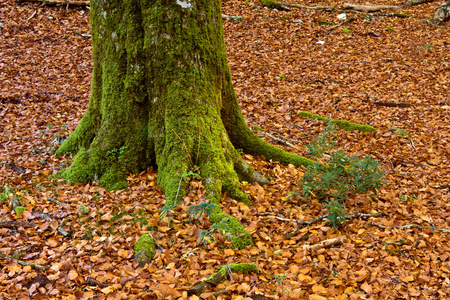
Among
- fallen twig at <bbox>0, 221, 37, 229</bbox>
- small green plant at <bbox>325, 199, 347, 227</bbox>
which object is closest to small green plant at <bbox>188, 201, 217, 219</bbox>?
small green plant at <bbox>325, 199, 347, 227</bbox>

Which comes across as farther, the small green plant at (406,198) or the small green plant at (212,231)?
the small green plant at (406,198)

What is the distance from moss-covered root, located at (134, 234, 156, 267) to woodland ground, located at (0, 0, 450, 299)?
9 centimetres

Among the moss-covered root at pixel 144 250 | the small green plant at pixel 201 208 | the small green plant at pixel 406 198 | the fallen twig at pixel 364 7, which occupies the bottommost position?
the moss-covered root at pixel 144 250

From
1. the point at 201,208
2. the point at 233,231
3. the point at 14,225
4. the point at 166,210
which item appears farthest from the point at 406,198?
the point at 14,225

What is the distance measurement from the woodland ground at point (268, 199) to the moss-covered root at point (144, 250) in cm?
9

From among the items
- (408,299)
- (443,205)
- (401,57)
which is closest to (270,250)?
(408,299)

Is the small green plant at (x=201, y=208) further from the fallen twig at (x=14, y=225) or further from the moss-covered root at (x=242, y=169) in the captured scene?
the fallen twig at (x=14, y=225)

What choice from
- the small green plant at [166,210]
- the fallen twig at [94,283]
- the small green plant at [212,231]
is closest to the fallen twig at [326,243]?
the small green plant at [212,231]

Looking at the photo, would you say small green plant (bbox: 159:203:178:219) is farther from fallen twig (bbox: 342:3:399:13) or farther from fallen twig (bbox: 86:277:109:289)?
fallen twig (bbox: 342:3:399:13)

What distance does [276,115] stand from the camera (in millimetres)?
7758

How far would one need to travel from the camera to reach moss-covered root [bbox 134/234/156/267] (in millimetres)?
3301

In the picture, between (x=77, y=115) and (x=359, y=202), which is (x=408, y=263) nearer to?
(x=359, y=202)

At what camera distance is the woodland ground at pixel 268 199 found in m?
3.09

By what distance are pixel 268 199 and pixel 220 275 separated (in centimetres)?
162
